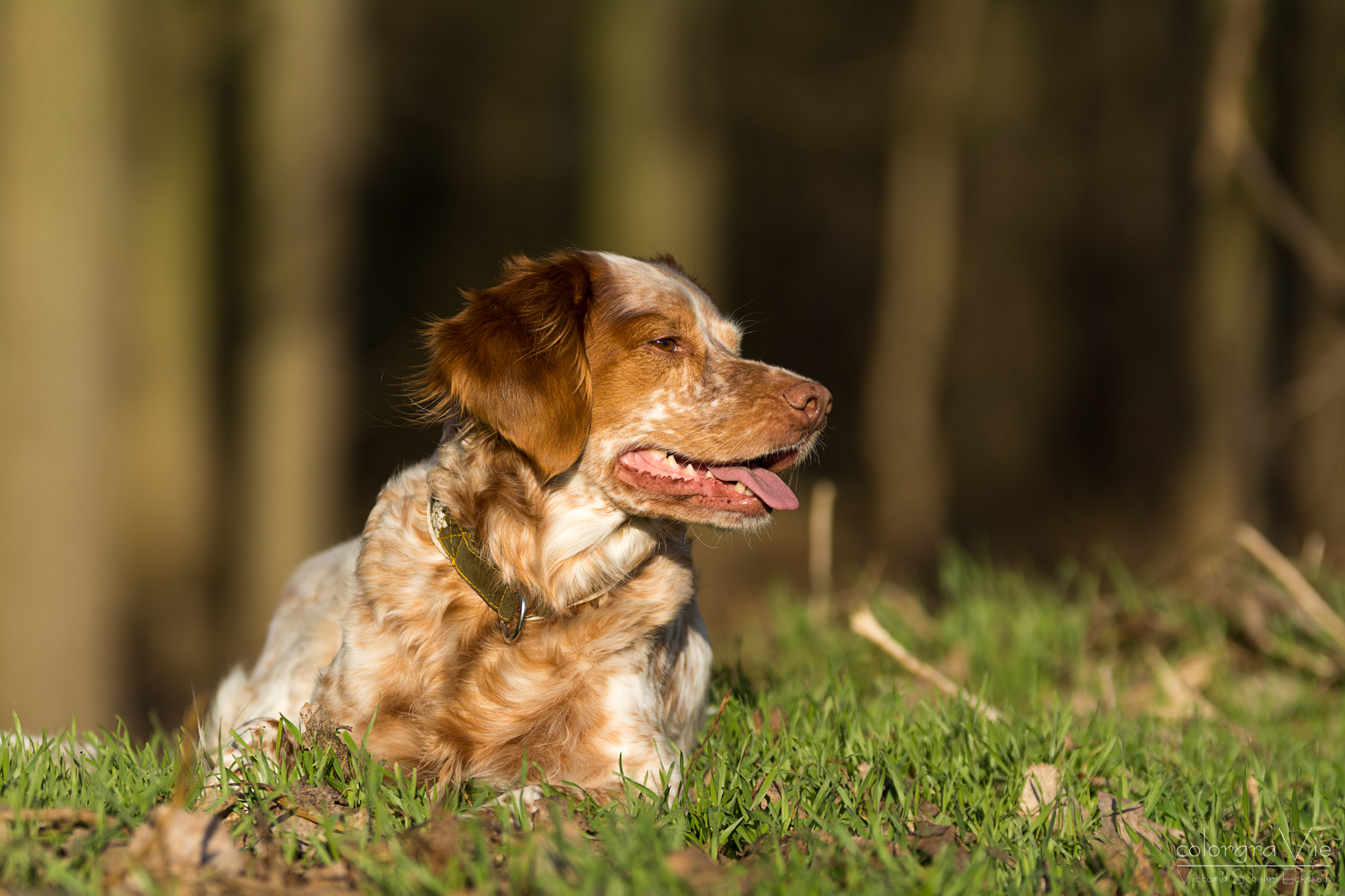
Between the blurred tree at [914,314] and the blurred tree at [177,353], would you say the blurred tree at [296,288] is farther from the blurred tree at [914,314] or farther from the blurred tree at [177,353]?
the blurred tree at [914,314]

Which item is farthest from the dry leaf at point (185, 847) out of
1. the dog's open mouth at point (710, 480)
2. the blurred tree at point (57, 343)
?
the blurred tree at point (57, 343)

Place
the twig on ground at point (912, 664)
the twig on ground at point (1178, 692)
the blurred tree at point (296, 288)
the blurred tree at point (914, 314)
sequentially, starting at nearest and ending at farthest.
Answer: the twig on ground at point (912, 664), the twig on ground at point (1178, 692), the blurred tree at point (296, 288), the blurred tree at point (914, 314)

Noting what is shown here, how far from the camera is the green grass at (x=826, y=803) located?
6.19 ft

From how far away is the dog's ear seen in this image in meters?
2.79

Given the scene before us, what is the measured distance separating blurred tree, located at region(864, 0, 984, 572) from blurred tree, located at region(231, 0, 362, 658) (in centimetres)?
619

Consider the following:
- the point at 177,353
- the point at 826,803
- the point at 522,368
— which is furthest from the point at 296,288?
the point at 826,803

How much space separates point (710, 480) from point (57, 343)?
4.40m

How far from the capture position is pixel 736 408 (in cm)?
304

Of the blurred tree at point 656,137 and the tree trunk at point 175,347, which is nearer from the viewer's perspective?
the blurred tree at point 656,137

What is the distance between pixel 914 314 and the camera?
1301 centimetres

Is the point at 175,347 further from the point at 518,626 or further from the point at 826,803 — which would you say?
the point at 826,803

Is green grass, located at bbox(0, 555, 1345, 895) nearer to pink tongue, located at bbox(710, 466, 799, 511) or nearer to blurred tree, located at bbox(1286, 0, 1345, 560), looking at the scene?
pink tongue, located at bbox(710, 466, 799, 511)

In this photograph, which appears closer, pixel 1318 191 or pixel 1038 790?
pixel 1038 790

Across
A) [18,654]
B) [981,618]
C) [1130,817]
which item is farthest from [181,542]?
[1130,817]
